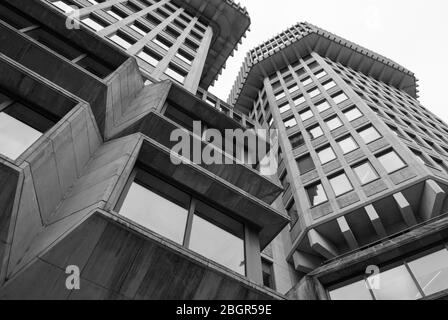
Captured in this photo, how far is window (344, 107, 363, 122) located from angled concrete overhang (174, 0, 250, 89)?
719 inches

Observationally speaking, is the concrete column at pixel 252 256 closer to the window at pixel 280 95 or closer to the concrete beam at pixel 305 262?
the concrete beam at pixel 305 262

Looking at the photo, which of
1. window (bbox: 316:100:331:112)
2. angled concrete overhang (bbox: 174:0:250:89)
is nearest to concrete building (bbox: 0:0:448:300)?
window (bbox: 316:100:331:112)

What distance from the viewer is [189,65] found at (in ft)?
82.0

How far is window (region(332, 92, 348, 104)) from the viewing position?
33.7 metres

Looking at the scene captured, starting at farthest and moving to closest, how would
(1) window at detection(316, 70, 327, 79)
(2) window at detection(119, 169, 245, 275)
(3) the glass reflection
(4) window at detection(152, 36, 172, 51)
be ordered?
(1) window at detection(316, 70, 327, 79), (4) window at detection(152, 36, 172, 51), (2) window at detection(119, 169, 245, 275), (3) the glass reflection

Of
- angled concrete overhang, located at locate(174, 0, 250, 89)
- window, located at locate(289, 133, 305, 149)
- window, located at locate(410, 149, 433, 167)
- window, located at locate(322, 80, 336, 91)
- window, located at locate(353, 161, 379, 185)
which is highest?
angled concrete overhang, located at locate(174, 0, 250, 89)

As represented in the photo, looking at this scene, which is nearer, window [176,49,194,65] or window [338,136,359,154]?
window [176,49,194,65]

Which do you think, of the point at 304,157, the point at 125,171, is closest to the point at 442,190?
the point at 304,157

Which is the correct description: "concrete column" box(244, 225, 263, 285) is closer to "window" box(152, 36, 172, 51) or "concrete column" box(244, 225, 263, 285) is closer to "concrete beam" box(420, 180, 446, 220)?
"concrete beam" box(420, 180, 446, 220)

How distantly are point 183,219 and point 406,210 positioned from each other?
17359 mm

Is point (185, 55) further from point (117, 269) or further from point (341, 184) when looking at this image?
point (117, 269)

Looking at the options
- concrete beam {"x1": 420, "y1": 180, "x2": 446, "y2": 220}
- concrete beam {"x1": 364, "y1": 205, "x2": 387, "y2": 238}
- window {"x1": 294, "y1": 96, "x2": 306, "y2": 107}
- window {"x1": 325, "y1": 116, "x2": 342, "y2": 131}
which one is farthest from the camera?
window {"x1": 294, "y1": 96, "x2": 306, "y2": 107}

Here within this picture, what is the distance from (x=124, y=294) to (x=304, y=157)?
82.8 feet

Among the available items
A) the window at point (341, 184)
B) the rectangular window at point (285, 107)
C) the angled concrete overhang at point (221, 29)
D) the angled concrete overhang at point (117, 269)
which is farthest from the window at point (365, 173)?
the angled concrete overhang at point (221, 29)
